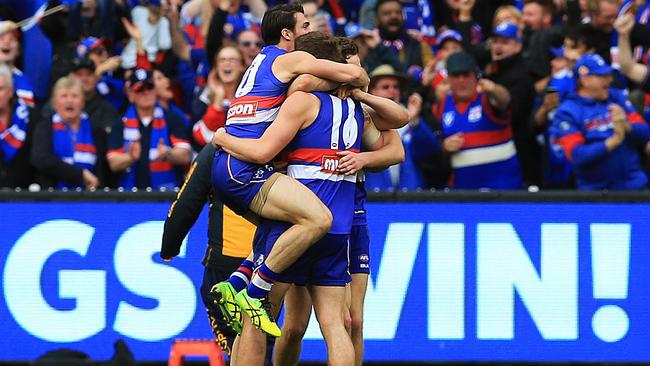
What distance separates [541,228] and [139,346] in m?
3.36

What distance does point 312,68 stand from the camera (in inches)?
357

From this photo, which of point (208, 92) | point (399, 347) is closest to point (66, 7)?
point (208, 92)

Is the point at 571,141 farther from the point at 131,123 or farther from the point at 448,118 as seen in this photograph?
the point at 131,123

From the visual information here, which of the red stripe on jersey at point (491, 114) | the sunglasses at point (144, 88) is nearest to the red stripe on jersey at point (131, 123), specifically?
the sunglasses at point (144, 88)

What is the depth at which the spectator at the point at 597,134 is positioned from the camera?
12805mm

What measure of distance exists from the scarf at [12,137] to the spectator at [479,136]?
3703 millimetres

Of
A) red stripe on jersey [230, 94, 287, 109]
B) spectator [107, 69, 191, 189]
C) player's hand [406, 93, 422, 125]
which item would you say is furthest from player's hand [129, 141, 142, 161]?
red stripe on jersey [230, 94, 287, 109]

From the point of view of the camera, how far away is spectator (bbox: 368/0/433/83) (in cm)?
1510

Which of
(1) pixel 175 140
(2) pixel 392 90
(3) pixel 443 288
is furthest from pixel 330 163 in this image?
(1) pixel 175 140

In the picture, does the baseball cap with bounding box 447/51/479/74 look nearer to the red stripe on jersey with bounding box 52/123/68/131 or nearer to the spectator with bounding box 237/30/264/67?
the spectator with bounding box 237/30/264/67

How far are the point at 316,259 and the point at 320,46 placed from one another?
1291 mm

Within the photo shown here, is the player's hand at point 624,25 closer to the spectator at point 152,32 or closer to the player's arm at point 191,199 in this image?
the spectator at point 152,32

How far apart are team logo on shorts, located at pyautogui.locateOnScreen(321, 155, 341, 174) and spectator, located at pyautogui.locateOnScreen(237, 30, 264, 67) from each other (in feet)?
17.2

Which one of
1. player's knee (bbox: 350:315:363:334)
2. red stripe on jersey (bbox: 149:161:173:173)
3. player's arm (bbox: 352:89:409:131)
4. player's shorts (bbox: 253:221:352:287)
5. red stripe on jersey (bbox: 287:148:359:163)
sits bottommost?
red stripe on jersey (bbox: 149:161:173:173)
